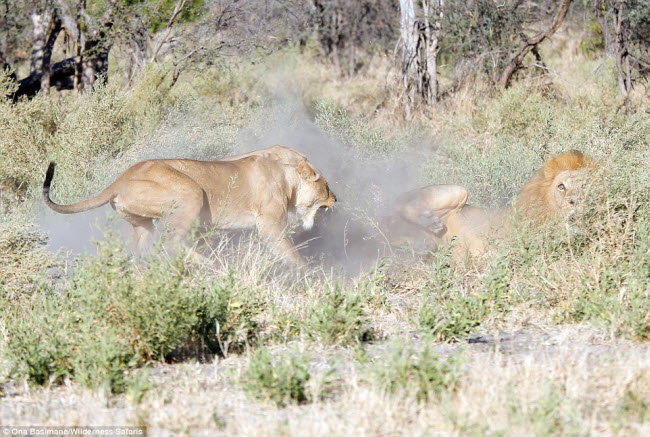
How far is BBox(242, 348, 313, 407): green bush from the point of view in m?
3.98

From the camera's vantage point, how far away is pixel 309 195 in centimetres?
770

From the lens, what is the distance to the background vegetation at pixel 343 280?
3943 mm

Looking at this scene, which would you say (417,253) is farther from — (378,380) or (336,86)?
(336,86)

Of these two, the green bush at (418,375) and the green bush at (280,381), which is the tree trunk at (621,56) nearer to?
the green bush at (418,375)

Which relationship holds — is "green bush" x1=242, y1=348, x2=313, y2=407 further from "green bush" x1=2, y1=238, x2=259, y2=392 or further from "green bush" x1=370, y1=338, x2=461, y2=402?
"green bush" x1=2, y1=238, x2=259, y2=392

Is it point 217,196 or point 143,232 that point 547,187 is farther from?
point 143,232

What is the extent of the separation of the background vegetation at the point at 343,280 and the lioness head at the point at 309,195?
33cm

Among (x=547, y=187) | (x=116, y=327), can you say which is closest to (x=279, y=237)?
(x=547, y=187)

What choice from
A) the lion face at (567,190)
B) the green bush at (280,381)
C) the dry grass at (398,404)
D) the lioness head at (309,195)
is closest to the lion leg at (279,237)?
the lioness head at (309,195)

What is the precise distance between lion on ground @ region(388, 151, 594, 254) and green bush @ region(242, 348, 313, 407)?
8.69ft

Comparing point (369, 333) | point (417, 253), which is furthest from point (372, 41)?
point (369, 333)

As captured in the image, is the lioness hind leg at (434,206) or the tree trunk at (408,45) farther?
the tree trunk at (408,45)

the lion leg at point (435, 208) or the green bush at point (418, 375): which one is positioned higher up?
the green bush at point (418, 375)

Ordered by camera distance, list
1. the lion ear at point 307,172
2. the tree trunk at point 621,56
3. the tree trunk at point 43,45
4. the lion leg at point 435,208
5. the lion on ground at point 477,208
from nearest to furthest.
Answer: the lion on ground at point 477,208 < the lion ear at point 307,172 < the lion leg at point 435,208 < the tree trunk at point 621,56 < the tree trunk at point 43,45
